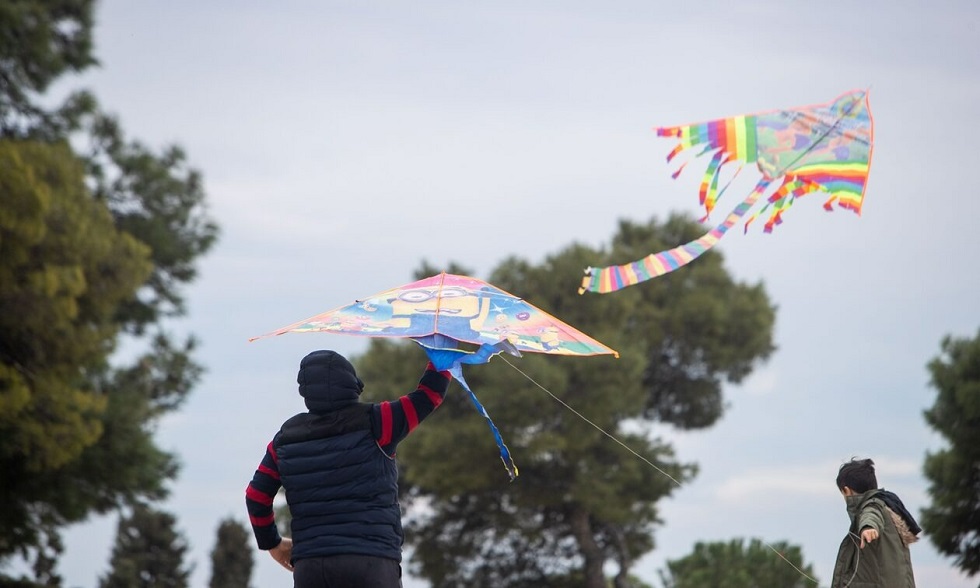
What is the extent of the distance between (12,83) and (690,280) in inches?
802

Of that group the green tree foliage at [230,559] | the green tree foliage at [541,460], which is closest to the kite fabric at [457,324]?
the green tree foliage at [541,460]

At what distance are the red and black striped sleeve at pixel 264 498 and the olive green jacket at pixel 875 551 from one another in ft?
7.49

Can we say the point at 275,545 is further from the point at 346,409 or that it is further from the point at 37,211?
the point at 37,211

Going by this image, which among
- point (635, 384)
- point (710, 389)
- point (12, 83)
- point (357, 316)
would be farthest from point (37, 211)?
point (710, 389)

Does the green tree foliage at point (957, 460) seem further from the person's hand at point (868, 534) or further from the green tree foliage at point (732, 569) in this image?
the person's hand at point (868, 534)

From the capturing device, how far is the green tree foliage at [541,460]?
27.1 metres

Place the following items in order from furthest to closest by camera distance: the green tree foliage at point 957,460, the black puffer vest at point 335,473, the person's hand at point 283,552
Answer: the green tree foliage at point 957,460 → the person's hand at point 283,552 → the black puffer vest at point 335,473

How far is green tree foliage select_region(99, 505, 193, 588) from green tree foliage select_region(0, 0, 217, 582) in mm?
4067

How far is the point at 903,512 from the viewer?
5031mm

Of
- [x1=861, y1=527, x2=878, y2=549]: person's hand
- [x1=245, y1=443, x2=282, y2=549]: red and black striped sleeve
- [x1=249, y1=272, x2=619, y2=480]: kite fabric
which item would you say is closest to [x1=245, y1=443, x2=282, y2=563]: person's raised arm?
[x1=245, y1=443, x2=282, y2=549]: red and black striped sleeve

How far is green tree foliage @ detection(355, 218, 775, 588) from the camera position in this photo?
88.9ft

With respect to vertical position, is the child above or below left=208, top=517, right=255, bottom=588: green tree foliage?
below

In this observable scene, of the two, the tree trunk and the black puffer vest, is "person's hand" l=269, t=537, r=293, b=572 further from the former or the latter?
the tree trunk

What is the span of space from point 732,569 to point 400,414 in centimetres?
1736
